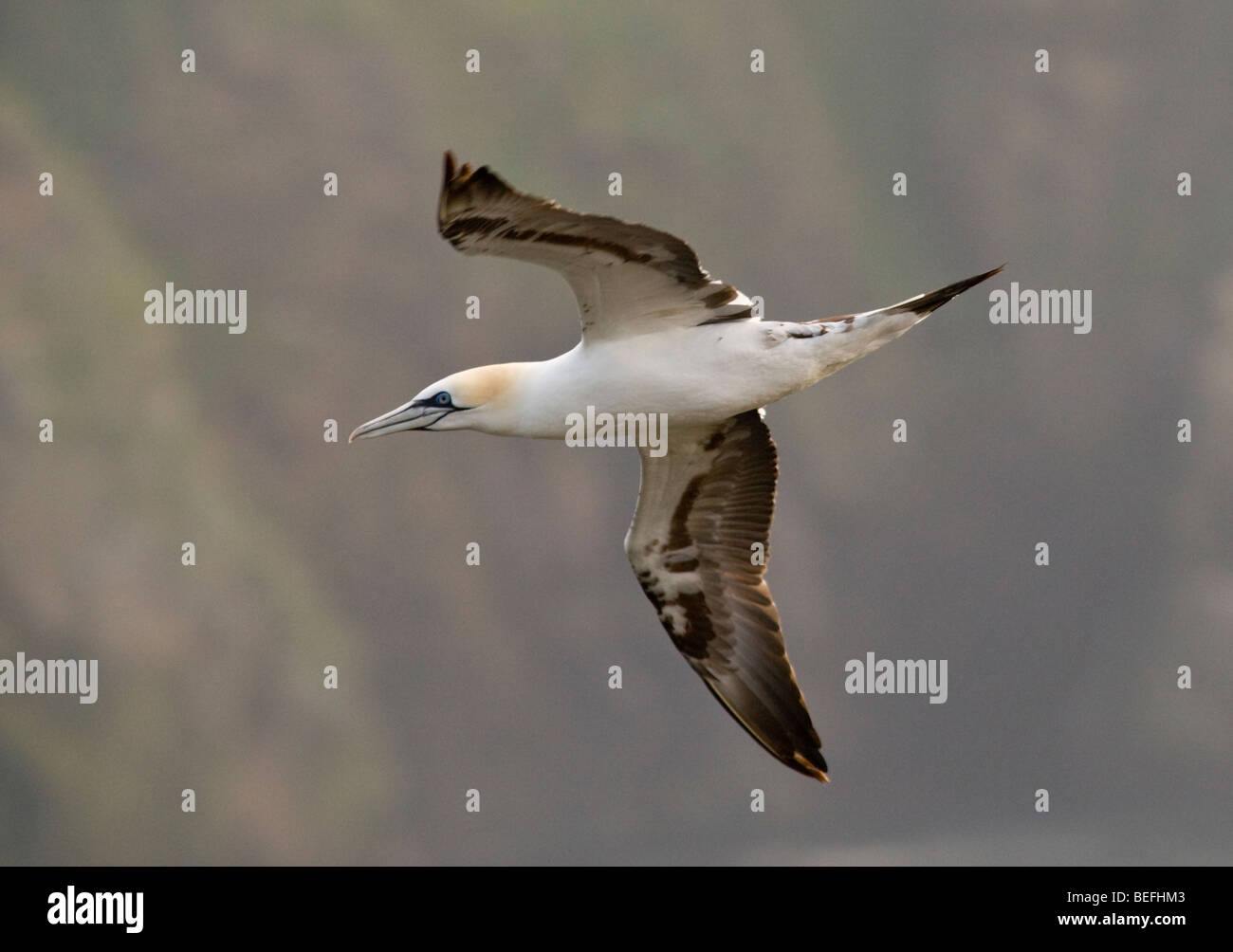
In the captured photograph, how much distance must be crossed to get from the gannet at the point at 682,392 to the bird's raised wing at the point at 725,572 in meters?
0.01

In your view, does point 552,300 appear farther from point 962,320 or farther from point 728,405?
point 728,405

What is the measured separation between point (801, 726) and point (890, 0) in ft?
129

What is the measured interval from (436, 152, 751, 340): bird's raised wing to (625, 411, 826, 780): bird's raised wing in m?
2.17

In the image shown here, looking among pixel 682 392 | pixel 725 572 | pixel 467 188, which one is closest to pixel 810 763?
pixel 725 572

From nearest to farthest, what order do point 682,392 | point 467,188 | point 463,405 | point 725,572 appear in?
point 467,188, point 682,392, point 463,405, point 725,572

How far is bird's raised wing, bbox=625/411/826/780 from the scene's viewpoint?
16594mm

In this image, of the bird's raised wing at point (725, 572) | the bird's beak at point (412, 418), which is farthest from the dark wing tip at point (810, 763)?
the bird's beak at point (412, 418)

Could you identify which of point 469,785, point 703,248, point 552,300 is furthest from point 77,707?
point 703,248

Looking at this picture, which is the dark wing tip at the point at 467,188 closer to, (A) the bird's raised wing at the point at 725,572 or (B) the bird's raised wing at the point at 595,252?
(B) the bird's raised wing at the point at 595,252

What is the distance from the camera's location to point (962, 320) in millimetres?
50719

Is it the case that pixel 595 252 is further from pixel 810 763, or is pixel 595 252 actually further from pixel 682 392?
pixel 810 763

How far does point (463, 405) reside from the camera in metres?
15.1

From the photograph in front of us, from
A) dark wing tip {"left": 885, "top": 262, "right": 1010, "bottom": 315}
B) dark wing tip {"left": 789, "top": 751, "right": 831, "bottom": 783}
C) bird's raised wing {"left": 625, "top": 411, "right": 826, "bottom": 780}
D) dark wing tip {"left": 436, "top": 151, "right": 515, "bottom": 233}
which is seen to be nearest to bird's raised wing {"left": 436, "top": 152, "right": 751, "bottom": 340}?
dark wing tip {"left": 436, "top": 151, "right": 515, "bottom": 233}

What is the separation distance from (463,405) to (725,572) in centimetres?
331
